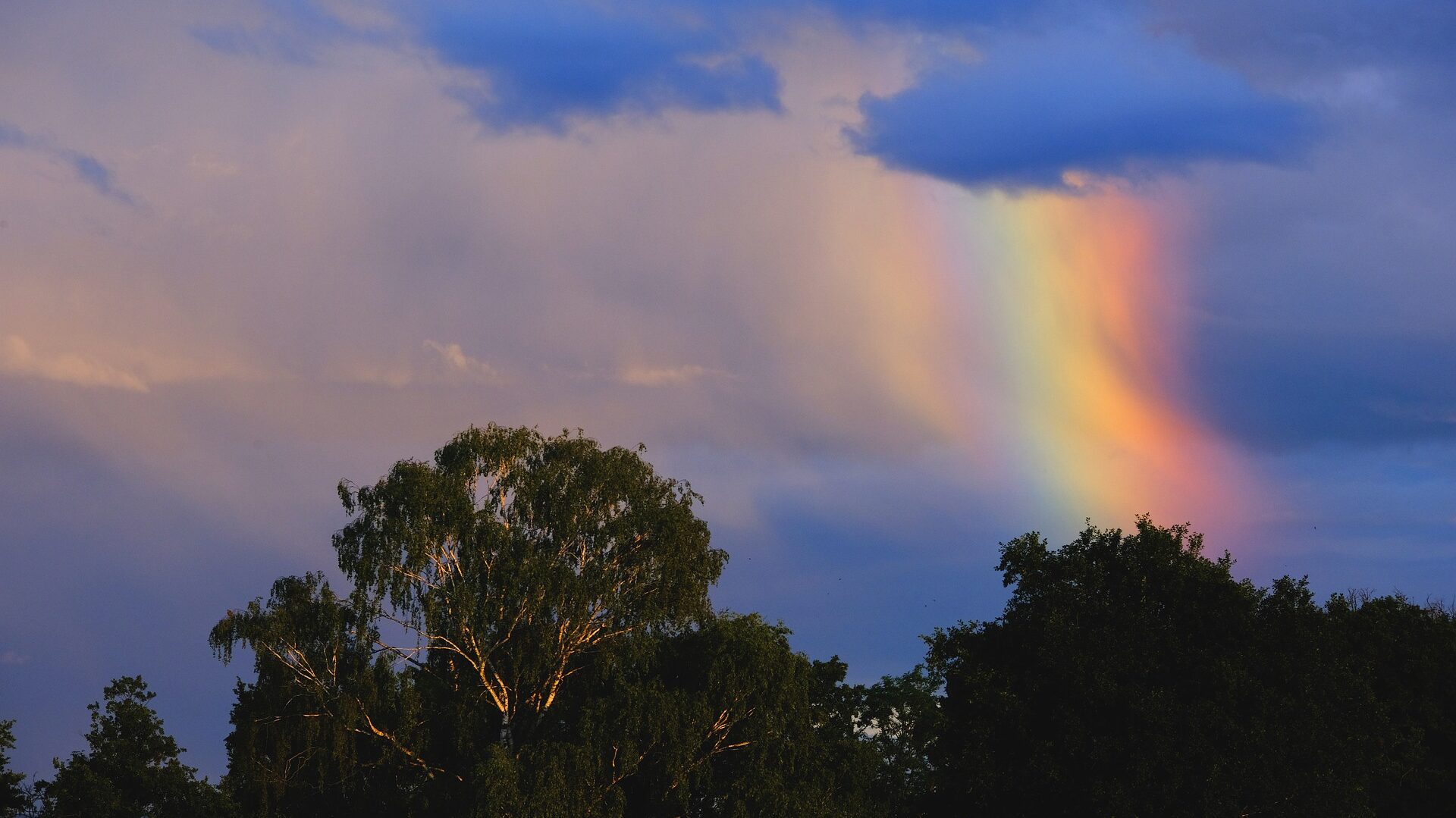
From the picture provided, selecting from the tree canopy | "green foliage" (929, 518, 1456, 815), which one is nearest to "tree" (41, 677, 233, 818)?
the tree canopy

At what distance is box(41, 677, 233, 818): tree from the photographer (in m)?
62.3

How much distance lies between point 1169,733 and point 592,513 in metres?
23.8

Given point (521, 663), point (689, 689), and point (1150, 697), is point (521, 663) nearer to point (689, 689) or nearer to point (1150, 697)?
point (689, 689)

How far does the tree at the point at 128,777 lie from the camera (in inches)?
2453

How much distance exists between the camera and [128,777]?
2516 inches

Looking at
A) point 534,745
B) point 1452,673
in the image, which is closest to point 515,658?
point 534,745

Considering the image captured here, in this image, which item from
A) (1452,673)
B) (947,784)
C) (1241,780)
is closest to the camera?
(1241,780)

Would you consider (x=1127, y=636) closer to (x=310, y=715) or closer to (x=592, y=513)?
(x=592, y=513)

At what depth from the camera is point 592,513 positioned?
57.9 metres

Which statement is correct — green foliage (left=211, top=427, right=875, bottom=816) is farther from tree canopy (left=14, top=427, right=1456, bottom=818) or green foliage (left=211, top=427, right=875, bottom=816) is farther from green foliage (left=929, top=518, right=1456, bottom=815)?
green foliage (left=929, top=518, right=1456, bottom=815)

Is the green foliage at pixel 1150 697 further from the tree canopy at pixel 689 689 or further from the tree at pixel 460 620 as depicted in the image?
the tree at pixel 460 620

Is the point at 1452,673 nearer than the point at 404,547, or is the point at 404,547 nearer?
the point at 404,547

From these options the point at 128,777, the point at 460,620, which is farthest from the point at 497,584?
the point at 128,777

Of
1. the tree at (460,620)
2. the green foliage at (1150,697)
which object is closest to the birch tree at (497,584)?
the tree at (460,620)
